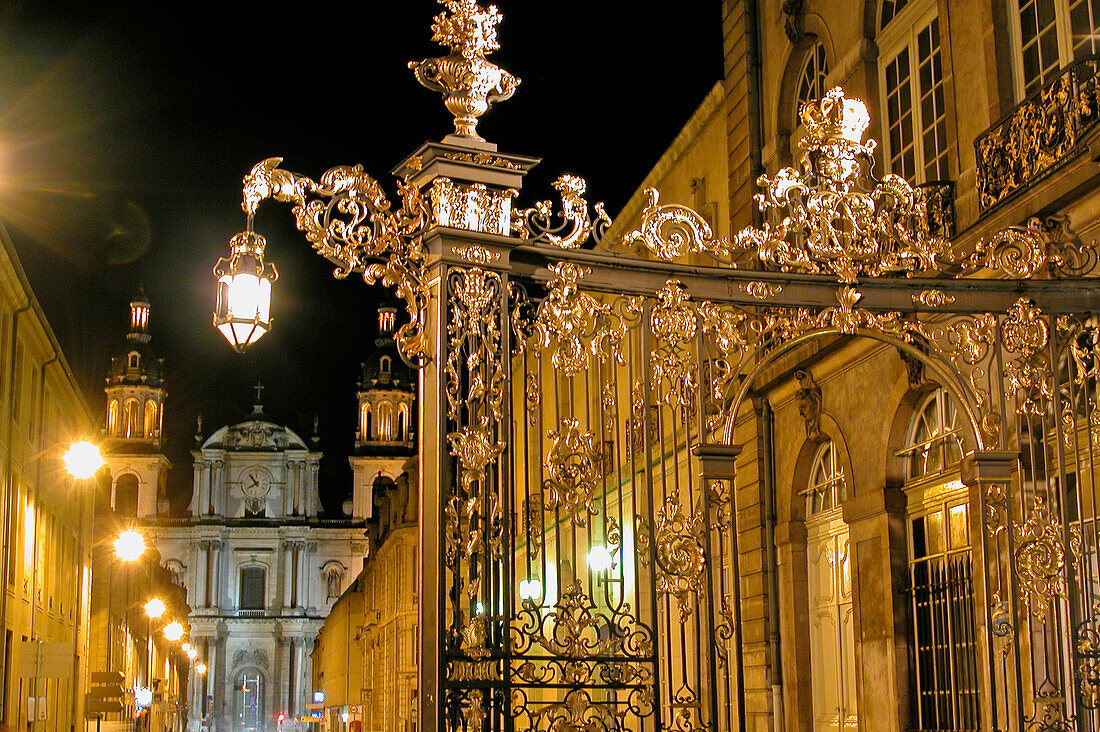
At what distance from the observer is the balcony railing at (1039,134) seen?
10.2m

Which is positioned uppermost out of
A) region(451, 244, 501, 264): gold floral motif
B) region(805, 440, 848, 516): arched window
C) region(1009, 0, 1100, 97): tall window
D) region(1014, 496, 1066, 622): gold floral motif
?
region(1009, 0, 1100, 97): tall window

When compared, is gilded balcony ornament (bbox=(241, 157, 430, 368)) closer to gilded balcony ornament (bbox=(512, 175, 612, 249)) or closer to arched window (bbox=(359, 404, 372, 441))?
gilded balcony ornament (bbox=(512, 175, 612, 249))

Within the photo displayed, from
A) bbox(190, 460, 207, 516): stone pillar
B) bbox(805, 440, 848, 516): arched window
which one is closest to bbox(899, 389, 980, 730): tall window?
bbox(805, 440, 848, 516): arched window

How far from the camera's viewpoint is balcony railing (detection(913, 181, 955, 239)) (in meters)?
12.3

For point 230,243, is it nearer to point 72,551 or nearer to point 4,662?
point 4,662

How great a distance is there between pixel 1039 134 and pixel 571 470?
5.14m

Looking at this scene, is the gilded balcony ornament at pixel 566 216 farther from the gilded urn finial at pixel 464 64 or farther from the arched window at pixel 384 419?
the arched window at pixel 384 419

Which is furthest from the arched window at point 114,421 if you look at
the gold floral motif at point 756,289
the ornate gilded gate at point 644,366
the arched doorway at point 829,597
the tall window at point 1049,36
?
the gold floral motif at point 756,289

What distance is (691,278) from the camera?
8938 mm

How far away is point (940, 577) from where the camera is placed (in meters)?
12.5

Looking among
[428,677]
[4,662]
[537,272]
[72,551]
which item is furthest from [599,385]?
[72,551]

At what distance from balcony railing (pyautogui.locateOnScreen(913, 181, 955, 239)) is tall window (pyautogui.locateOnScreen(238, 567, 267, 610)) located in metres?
82.0

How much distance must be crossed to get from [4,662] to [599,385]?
54.4ft

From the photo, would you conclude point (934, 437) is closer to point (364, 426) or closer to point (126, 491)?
point (364, 426)
